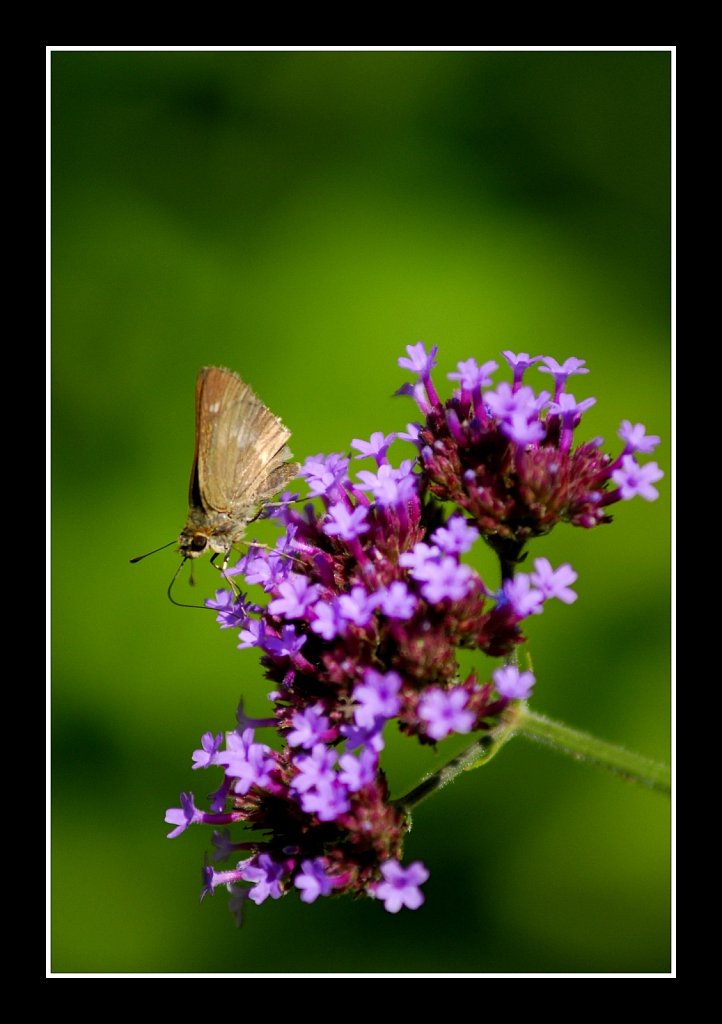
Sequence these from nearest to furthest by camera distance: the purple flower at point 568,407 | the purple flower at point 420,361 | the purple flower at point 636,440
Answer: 1. the purple flower at point 636,440
2. the purple flower at point 568,407
3. the purple flower at point 420,361

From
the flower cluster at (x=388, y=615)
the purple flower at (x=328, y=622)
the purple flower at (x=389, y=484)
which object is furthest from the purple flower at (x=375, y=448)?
the purple flower at (x=328, y=622)

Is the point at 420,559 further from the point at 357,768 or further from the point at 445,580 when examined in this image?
the point at 357,768

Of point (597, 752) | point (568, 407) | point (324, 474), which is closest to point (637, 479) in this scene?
point (568, 407)

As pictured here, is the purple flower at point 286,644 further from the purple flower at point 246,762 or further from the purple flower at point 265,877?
the purple flower at point 265,877

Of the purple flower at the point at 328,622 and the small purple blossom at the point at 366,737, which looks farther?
the purple flower at the point at 328,622

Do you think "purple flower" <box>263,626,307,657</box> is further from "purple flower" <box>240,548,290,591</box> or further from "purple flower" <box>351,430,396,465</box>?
"purple flower" <box>351,430,396,465</box>

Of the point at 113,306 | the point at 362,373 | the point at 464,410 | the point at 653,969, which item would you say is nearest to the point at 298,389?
the point at 362,373
